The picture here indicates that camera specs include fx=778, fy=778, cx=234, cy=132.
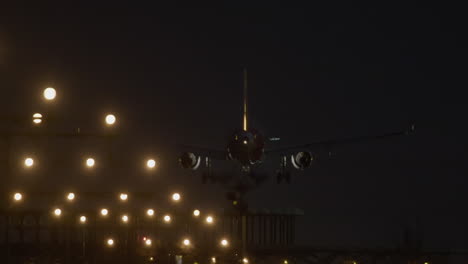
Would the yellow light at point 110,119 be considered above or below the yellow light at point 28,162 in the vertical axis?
above

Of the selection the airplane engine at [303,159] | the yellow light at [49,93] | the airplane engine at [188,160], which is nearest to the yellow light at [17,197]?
the yellow light at [49,93]

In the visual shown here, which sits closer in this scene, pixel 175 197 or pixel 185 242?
pixel 175 197

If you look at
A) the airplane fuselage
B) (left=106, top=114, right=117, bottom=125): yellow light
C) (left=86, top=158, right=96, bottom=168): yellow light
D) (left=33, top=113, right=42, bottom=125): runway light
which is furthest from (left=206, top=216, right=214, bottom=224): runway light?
(left=33, top=113, right=42, bottom=125): runway light

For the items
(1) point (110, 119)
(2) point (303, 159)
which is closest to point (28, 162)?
(1) point (110, 119)

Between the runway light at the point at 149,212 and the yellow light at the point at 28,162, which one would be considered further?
the runway light at the point at 149,212

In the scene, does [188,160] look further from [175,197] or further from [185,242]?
[175,197]

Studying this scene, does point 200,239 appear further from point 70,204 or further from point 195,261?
point 70,204

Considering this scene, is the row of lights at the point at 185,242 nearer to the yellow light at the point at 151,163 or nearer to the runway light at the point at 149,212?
the runway light at the point at 149,212

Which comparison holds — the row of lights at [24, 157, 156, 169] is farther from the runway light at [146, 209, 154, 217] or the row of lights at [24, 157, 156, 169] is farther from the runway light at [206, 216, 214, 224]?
the runway light at [206, 216, 214, 224]

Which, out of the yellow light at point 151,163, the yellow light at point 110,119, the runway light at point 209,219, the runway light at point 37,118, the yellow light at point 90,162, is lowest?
the runway light at point 37,118

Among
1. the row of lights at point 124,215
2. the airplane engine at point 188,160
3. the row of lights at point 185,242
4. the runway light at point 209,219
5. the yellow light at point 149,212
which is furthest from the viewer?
the airplane engine at point 188,160

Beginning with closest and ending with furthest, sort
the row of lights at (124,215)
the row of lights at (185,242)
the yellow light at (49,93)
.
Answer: the yellow light at (49,93), the row of lights at (124,215), the row of lights at (185,242)

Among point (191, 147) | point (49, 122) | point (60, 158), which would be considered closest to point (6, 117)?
point (49, 122)

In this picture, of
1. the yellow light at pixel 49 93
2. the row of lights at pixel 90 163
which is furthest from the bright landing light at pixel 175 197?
the yellow light at pixel 49 93
